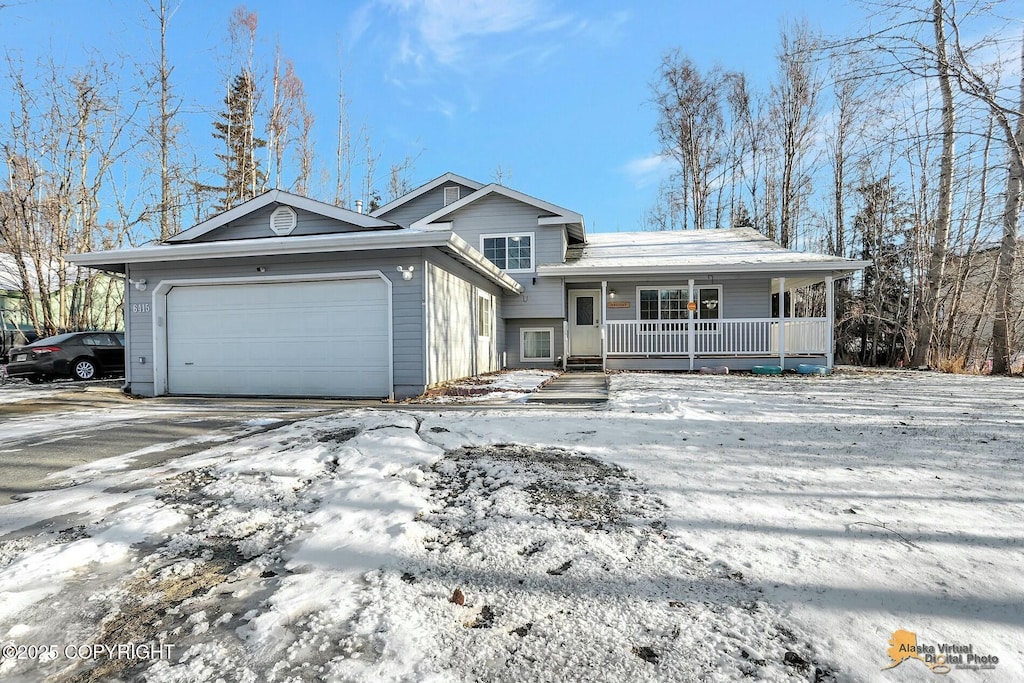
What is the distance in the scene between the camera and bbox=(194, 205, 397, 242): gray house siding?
8.73m

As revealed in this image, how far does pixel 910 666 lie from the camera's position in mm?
1368

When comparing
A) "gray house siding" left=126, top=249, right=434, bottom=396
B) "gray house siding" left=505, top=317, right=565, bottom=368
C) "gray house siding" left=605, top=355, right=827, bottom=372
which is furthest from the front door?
"gray house siding" left=126, top=249, right=434, bottom=396

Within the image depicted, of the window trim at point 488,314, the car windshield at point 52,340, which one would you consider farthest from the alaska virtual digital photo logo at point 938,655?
the car windshield at point 52,340

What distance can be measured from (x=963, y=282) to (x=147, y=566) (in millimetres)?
18044

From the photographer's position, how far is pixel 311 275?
25.2 ft

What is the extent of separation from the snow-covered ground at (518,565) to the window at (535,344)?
992 cm

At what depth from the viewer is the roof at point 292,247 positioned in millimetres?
7000

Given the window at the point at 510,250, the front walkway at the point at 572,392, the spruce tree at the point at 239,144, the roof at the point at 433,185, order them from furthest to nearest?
the spruce tree at the point at 239,144 < the roof at the point at 433,185 < the window at the point at 510,250 < the front walkway at the point at 572,392

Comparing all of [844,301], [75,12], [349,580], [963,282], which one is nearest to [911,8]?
[349,580]

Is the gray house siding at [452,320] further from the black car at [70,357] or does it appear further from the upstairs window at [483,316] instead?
the black car at [70,357]

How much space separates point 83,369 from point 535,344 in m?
11.2

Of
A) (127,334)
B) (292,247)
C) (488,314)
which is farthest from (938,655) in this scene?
(127,334)

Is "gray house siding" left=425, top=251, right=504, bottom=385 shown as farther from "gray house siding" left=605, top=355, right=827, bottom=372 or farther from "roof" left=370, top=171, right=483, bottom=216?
"roof" left=370, top=171, right=483, bottom=216

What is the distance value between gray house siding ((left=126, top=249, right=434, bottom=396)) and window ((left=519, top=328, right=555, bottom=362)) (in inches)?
261
